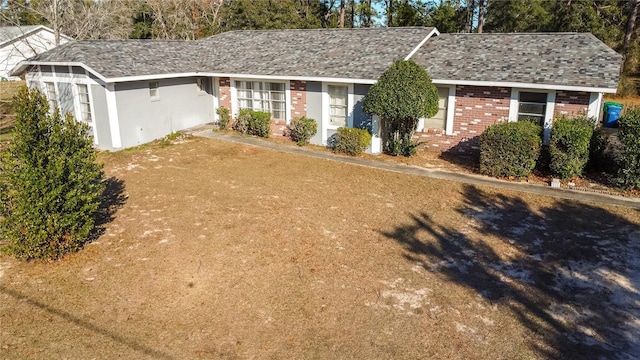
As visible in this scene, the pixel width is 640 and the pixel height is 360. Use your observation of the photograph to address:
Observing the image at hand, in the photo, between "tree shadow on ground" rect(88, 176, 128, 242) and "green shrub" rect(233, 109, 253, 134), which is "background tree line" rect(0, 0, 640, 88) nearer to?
"green shrub" rect(233, 109, 253, 134)

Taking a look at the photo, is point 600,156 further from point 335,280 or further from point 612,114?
point 335,280

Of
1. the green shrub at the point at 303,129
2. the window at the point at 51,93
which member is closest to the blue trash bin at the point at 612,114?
the green shrub at the point at 303,129

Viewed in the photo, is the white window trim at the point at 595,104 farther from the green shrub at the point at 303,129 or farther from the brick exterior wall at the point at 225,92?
the brick exterior wall at the point at 225,92

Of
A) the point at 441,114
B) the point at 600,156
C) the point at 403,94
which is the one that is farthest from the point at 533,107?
the point at 403,94

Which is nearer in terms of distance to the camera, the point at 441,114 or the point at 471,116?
the point at 471,116

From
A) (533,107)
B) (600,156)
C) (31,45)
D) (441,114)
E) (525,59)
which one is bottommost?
(600,156)

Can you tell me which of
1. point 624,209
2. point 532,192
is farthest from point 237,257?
point 624,209

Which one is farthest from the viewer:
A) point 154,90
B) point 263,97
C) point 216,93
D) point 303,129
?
point 216,93

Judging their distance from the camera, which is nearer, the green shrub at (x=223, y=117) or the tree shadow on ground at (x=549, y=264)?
the tree shadow on ground at (x=549, y=264)
